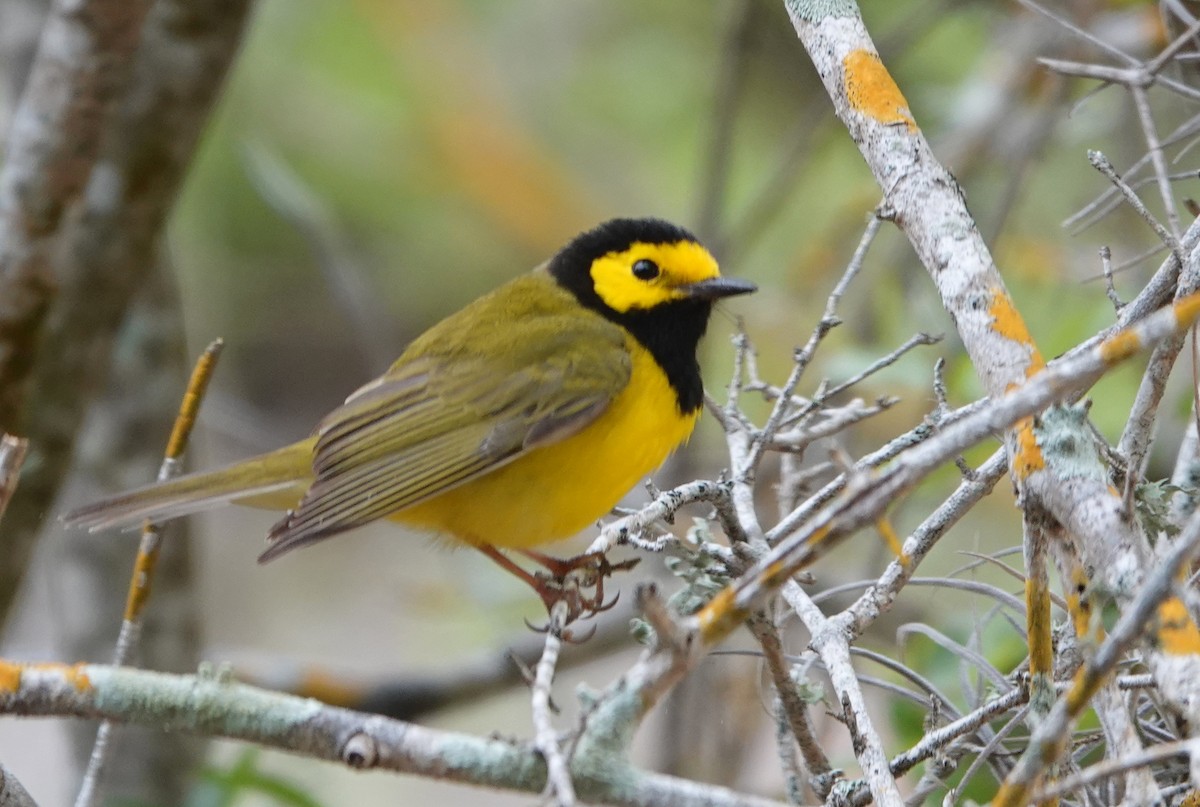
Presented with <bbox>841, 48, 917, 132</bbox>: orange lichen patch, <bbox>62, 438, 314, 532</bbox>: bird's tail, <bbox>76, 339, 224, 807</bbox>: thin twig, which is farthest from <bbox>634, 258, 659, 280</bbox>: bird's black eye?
<bbox>841, 48, 917, 132</bbox>: orange lichen patch

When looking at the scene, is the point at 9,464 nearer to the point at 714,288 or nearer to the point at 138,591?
the point at 138,591

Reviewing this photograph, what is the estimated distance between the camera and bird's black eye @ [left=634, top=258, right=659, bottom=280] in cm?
351

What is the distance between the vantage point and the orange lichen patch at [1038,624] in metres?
1.43

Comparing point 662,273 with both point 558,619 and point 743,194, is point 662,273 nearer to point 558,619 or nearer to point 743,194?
point 558,619

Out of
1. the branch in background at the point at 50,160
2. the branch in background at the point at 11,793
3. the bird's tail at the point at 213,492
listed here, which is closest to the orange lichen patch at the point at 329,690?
the bird's tail at the point at 213,492

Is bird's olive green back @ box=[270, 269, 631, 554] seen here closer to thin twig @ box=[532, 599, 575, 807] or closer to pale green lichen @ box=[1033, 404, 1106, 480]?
thin twig @ box=[532, 599, 575, 807]

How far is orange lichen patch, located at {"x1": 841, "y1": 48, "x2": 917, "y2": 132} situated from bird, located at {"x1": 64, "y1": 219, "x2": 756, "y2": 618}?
1332 millimetres

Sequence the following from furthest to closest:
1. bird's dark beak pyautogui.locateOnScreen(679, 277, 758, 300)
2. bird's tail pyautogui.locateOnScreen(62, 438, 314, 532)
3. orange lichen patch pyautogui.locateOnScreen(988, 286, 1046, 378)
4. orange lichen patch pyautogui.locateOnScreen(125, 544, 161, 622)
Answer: bird's dark beak pyautogui.locateOnScreen(679, 277, 758, 300) < bird's tail pyautogui.locateOnScreen(62, 438, 314, 532) < orange lichen patch pyautogui.locateOnScreen(125, 544, 161, 622) < orange lichen patch pyautogui.locateOnScreen(988, 286, 1046, 378)

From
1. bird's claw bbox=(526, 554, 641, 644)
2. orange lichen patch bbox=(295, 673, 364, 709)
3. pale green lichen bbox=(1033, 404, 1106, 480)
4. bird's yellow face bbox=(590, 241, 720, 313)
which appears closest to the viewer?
pale green lichen bbox=(1033, 404, 1106, 480)

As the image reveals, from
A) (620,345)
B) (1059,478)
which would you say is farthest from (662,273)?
(1059,478)

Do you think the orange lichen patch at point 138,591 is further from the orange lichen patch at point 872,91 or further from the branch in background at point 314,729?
the orange lichen patch at point 872,91

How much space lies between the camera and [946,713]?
1.79 metres

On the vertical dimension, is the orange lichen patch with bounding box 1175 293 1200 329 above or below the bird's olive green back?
below

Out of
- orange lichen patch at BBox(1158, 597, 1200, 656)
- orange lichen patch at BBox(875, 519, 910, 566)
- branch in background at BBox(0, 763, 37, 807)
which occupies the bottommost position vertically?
orange lichen patch at BBox(1158, 597, 1200, 656)
